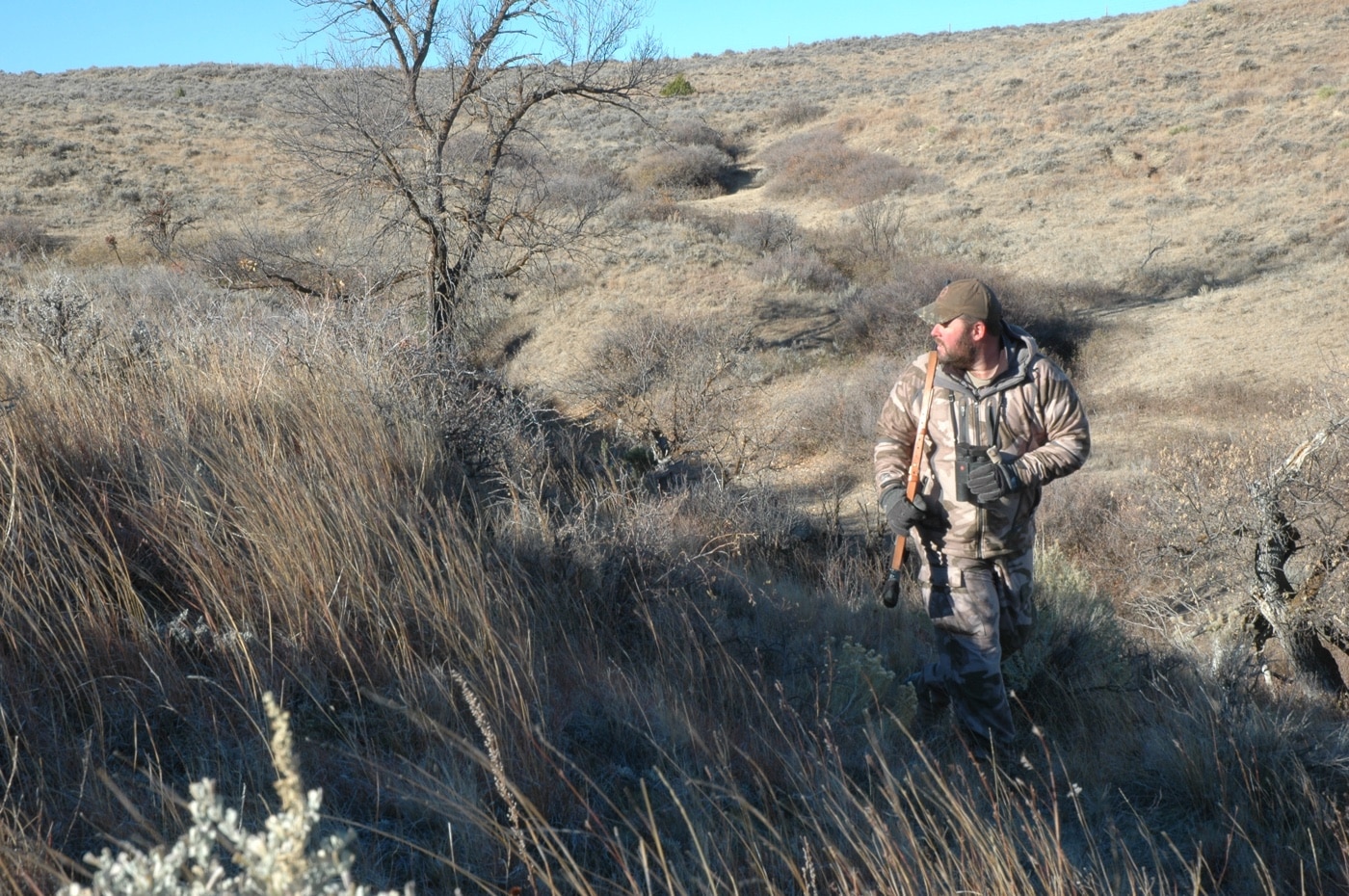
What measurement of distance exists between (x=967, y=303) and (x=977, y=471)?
2.02 ft

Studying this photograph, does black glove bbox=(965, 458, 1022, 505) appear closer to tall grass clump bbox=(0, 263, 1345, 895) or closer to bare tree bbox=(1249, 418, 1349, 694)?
tall grass clump bbox=(0, 263, 1345, 895)

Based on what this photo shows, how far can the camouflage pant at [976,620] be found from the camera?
3.79 meters


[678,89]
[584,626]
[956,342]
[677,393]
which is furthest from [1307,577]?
→ [678,89]

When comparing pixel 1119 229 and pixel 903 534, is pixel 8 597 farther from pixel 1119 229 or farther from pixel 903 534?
pixel 1119 229

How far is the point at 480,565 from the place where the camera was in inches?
136

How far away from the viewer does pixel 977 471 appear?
351 cm

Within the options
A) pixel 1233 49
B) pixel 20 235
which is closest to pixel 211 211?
pixel 20 235

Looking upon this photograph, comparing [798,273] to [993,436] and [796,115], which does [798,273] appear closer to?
[993,436]

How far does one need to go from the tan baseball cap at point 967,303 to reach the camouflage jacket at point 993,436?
20cm

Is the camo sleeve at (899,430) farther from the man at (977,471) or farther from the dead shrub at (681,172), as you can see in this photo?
the dead shrub at (681,172)

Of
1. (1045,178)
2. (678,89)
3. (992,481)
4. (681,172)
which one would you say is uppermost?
(678,89)

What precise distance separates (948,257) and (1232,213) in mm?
5633

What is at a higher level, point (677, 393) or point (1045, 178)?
point (1045, 178)

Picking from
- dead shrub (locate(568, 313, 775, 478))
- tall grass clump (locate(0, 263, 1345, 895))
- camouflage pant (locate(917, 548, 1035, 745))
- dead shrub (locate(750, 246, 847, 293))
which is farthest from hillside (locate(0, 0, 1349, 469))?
tall grass clump (locate(0, 263, 1345, 895))
